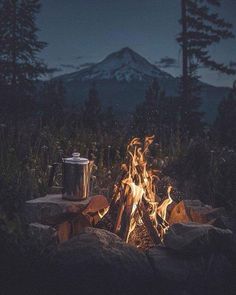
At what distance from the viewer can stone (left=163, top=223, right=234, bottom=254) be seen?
436cm

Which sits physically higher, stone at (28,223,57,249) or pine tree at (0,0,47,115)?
pine tree at (0,0,47,115)

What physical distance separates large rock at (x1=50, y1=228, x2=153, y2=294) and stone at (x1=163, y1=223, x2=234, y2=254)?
1.18 feet

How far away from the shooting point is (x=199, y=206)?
17.8 feet

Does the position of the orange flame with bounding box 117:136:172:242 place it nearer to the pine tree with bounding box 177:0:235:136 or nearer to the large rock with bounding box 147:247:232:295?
the large rock with bounding box 147:247:232:295

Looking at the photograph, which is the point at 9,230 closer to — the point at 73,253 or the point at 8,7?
the point at 73,253

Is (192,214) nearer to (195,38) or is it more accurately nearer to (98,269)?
(98,269)

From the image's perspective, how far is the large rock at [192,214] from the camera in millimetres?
5168

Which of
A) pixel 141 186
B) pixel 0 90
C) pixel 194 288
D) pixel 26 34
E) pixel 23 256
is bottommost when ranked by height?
pixel 194 288

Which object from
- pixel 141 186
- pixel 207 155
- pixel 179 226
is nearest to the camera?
pixel 179 226

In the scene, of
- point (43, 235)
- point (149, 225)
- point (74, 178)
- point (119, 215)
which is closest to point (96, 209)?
point (119, 215)

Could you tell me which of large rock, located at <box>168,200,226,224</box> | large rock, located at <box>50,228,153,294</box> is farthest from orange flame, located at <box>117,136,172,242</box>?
large rock, located at <box>50,228,153,294</box>

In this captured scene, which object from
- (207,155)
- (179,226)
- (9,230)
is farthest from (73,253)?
(207,155)

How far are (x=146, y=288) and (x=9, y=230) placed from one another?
1.33m

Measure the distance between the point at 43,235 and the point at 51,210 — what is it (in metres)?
0.56
